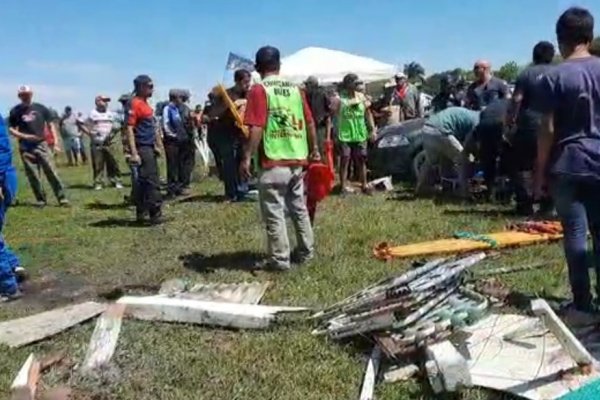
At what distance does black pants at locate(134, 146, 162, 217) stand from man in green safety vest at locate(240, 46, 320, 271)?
11.2ft

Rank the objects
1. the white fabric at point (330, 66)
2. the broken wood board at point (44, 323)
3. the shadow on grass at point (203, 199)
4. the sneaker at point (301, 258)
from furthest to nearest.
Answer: the white fabric at point (330, 66), the shadow on grass at point (203, 199), the sneaker at point (301, 258), the broken wood board at point (44, 323)

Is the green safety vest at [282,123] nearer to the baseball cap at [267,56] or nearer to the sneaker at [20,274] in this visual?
the baseball cap at [267,56]

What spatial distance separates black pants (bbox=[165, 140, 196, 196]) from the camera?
44.4 feet

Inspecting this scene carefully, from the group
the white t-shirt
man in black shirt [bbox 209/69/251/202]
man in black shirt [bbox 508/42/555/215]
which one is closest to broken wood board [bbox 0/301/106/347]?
man in black shirt [bbox 508/42/555/215]

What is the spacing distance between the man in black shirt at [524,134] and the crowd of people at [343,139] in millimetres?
14

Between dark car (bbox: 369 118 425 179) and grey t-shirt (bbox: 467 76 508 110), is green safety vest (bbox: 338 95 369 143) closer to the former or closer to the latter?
dark car (bbox: 369 118 425 179)

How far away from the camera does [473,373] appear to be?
13.7 feet

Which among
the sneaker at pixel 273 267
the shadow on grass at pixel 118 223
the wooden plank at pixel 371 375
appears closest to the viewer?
the wooden plank at pixel 371 375

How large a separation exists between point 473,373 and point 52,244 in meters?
6.58

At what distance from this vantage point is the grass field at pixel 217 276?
4434 mm

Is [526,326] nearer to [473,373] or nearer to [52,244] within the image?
[473,373]

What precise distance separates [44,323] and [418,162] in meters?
7.68

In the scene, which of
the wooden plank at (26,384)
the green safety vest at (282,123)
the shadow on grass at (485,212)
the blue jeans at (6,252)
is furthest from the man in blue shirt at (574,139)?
the blue jeans at (6,252)

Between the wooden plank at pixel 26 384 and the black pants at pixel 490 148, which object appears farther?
the black pants at pixel 490 148
